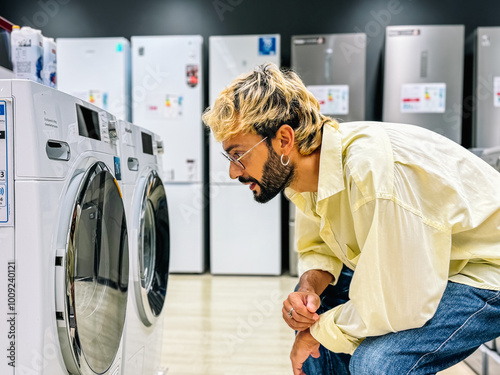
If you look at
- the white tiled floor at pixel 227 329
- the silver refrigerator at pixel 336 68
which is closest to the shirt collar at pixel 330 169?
the white tiled floor at pixel 227 329

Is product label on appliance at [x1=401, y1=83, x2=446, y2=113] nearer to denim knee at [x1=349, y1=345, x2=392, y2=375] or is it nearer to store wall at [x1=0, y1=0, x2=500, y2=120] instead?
store wall at [x1=0, y1=0, x2=500, y2=120]

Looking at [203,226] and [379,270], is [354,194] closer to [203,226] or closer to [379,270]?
[379,270]

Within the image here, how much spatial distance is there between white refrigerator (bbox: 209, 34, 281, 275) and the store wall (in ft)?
1.87

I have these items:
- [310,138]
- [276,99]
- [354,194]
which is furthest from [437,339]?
[276,99]

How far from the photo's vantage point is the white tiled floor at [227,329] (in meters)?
1.90

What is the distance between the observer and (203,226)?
3.73 m

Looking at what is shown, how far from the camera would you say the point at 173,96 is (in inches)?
141

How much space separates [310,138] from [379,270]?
357 millimetres

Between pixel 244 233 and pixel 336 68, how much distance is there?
4.84ft

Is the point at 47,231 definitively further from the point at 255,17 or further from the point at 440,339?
the point at 255,17

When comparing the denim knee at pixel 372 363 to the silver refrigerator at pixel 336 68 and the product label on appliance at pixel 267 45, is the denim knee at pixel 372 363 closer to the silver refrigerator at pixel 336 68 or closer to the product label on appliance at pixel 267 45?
the silver refrigerator at pixel 336 68

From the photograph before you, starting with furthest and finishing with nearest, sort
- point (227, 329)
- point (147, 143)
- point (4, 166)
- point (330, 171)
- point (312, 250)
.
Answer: point (227, 329) < point (147, 143) < point (312, 250) < point (330, 171) < point (4, 166)

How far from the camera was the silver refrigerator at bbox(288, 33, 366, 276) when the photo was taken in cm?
348

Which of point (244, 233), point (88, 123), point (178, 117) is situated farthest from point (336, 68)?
point (88, 123)
